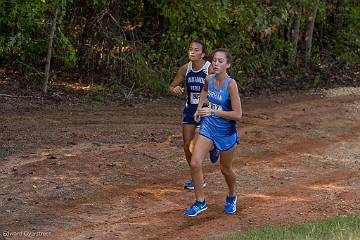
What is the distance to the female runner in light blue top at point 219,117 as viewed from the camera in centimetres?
712

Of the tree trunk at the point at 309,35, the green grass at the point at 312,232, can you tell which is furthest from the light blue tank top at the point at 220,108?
the tree trunk at the point at 309,35

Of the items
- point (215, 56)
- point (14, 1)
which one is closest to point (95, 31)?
point (14, 1)

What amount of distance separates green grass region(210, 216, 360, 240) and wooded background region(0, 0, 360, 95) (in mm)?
7829

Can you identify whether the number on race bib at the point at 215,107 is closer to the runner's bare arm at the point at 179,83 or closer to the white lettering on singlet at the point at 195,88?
the white lettering on singlet at the point at 195,88

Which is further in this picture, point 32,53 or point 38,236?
point 32,53

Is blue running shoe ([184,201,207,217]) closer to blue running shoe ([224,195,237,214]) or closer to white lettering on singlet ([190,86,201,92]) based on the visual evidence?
blue running shoe ([224,195,237,214])

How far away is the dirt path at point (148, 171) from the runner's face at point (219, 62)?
4.99 feet

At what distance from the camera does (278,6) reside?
16.4 m

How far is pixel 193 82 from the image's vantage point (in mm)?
7949

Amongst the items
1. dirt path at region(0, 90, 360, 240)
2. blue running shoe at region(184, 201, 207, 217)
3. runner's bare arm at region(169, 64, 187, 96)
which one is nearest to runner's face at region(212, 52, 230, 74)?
runner's bare arm at region(169, 64, 187, 96)

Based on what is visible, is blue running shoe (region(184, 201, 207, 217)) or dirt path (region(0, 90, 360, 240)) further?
blue running shoe (region(184, 201, 207, 217))

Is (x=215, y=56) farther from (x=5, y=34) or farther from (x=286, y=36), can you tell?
(x=286, y=36)

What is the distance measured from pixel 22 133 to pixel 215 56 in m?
4.67

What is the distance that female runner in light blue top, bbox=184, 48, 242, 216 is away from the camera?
23.4 ft
